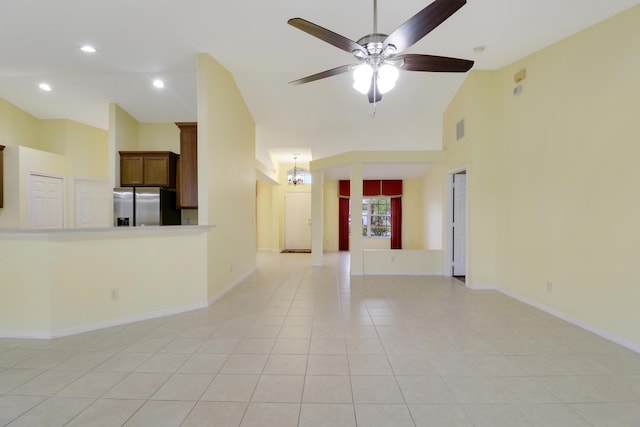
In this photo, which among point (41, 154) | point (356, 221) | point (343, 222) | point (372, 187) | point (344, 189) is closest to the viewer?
point (41, 154)

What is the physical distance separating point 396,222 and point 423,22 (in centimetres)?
785

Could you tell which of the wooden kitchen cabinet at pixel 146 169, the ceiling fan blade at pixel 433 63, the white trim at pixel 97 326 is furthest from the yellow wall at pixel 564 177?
the wooden kitchen cabinet at pixel 146 169

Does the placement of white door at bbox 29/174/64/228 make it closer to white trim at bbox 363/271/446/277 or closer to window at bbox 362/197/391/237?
white trim at bbox 363/271/446/277

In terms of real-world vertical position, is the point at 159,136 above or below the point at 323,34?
above

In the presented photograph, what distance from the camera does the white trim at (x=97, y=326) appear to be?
284 centimetres

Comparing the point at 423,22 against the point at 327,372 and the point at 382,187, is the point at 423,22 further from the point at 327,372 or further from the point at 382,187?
the point at 382,187

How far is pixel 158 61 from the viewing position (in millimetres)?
4113

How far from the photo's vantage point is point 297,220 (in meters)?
9.94

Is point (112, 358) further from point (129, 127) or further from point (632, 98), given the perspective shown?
point (632, 98)

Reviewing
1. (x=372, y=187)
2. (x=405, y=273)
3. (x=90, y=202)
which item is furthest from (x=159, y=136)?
(x=372, y=187)

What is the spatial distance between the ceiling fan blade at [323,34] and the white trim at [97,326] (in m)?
3.36

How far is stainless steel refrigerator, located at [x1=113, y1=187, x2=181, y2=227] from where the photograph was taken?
5.16 m

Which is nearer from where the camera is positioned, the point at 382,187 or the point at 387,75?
the point at 387,75

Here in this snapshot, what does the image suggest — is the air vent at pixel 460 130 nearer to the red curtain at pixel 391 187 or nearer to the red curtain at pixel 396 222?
the red curtain at pixel 391 187
